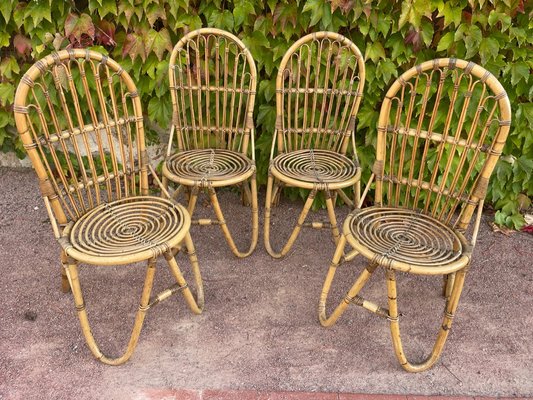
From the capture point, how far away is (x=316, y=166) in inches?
109

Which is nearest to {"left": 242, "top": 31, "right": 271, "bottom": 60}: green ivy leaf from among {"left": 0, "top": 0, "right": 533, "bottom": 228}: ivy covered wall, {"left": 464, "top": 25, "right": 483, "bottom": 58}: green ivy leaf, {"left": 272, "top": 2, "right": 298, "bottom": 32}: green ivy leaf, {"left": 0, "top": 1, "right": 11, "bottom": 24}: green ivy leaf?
{"left": 0, "top": 0, "right": 533, "bottom": 228}: ivy covered wall

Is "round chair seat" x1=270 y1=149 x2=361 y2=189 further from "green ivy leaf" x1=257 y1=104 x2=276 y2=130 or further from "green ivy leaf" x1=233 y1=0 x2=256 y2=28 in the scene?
"green ivy leaf" x1=233 y1=0 x2=256 y2=28

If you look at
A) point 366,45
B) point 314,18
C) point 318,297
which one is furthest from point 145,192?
point 366,45

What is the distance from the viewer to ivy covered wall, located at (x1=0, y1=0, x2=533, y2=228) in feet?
9.15

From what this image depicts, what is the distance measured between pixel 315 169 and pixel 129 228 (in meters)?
1.03

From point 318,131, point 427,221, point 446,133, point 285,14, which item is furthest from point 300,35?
point 427,221

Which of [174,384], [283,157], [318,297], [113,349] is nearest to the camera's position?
[174,384]

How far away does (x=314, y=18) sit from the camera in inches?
111

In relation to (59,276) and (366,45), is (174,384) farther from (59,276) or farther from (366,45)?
(366,45)

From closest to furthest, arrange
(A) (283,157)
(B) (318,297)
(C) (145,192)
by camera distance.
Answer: (C) (145,192)
(B) (318,297)
(A) (283,157)

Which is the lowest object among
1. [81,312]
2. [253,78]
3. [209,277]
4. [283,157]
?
[209,277]

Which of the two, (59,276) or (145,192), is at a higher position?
(145,192)

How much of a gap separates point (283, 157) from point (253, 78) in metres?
0.45

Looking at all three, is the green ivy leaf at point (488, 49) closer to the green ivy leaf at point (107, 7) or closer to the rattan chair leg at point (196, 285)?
the rattan chair leg at point (196, 285)
